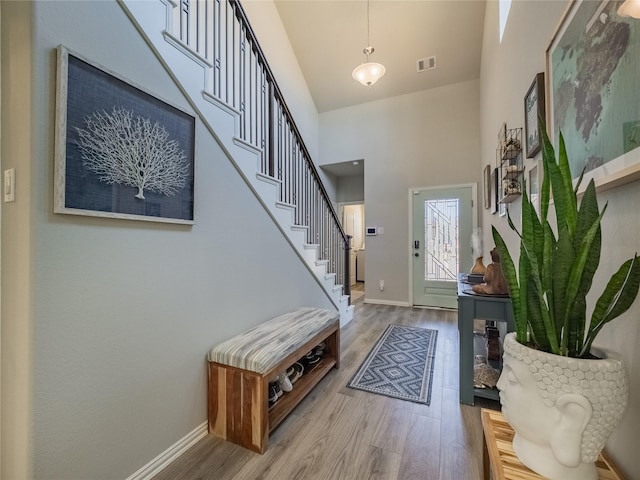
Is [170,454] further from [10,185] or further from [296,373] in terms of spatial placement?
[10,185]

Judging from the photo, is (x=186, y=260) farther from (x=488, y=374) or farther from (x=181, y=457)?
(x=488, y=374)

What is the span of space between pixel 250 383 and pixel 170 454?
20.1 inches

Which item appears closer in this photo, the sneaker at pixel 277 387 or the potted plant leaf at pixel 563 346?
the potted plant leaf at pixel 563 346

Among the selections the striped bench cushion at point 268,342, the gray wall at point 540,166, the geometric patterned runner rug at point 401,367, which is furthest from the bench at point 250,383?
the gray wall at point 540,166

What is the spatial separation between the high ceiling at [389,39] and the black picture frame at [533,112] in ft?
9.26

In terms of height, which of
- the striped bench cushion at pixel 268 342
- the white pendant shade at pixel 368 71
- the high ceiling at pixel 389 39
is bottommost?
the striped bench cushion at pixel 268 342

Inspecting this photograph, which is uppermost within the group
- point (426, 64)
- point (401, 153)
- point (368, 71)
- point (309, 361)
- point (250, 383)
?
point (426, 64)

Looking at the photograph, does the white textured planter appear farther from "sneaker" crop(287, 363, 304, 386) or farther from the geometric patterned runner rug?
"sneaker" crop(287, 363, 304, 386)

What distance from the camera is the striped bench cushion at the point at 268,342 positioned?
1.50 metres

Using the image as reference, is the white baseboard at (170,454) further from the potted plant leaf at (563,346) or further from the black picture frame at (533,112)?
the black picture frame at (533,112)

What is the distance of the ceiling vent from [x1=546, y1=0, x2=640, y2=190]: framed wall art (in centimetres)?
345

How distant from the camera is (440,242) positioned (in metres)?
4.50

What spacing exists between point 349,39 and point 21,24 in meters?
4.17

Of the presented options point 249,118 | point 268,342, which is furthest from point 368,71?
point 268,342
